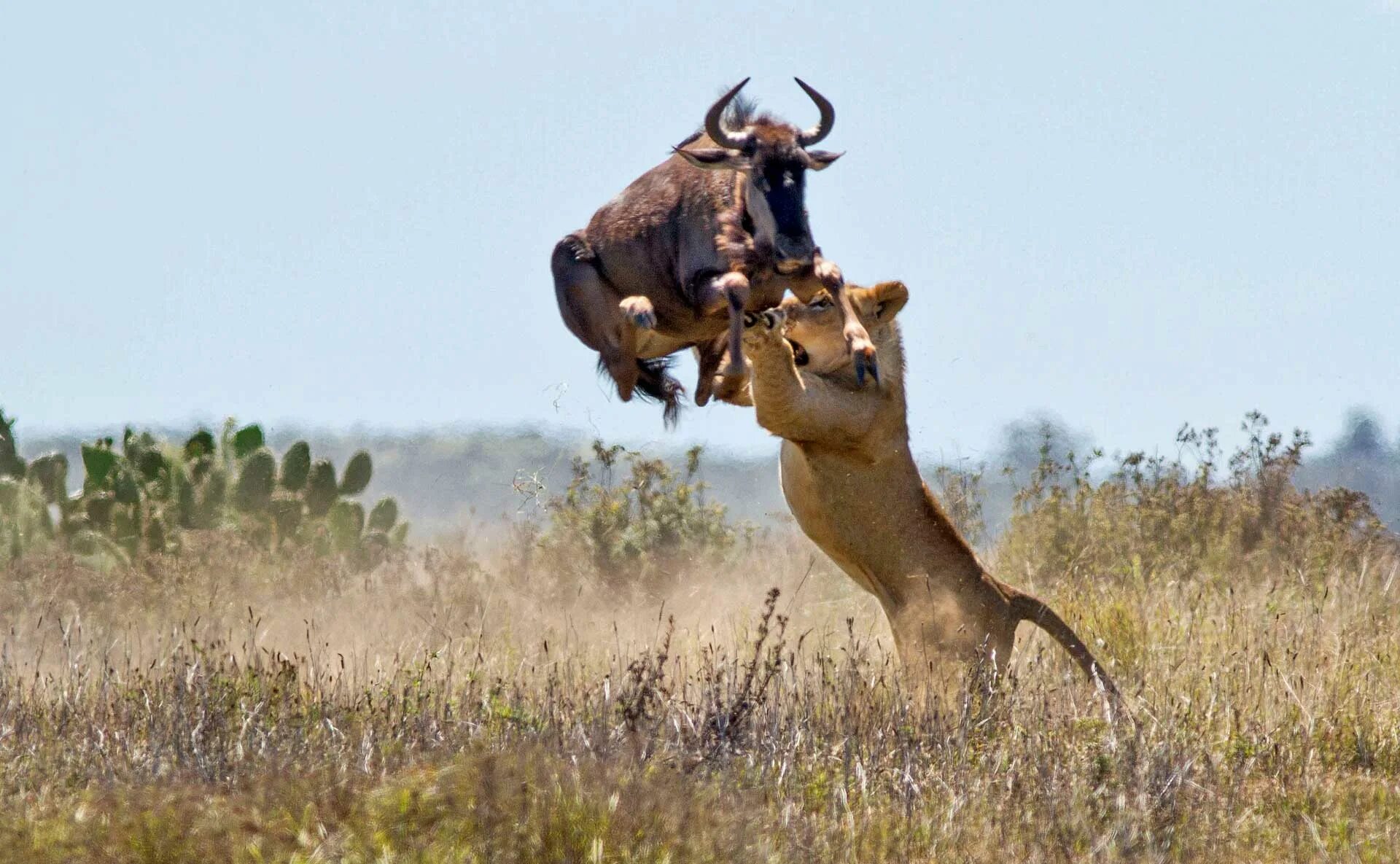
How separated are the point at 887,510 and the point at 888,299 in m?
1.16

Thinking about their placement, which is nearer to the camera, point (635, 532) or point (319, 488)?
point (635, 532)

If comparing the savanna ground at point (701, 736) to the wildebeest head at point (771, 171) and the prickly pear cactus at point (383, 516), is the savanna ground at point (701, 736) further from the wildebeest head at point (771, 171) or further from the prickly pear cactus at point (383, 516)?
the prickly pear cactus at point (383, 516)

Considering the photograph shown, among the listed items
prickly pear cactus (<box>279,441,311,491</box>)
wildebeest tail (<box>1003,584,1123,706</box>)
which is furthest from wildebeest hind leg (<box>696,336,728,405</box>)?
prickly pear cactus (<box>279,441,311,491</box>)

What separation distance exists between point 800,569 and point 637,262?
754 cm

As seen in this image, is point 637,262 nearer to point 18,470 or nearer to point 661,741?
point 661,741

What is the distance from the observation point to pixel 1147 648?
35.9ft

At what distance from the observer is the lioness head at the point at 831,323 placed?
9.35 metres

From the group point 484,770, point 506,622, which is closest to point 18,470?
point 506,622

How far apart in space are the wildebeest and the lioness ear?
54 cm

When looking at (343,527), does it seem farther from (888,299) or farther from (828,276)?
(828,276)

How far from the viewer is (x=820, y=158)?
9.12 meters

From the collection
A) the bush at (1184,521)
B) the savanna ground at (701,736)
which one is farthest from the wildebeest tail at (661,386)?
the bush at (1184,521)

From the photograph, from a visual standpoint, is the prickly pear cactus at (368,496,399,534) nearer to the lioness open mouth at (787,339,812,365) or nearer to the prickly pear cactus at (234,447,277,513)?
the prickly pear cactus at (234,447,277,513)

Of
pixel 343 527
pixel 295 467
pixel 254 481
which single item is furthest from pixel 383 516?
pixel 254 481
